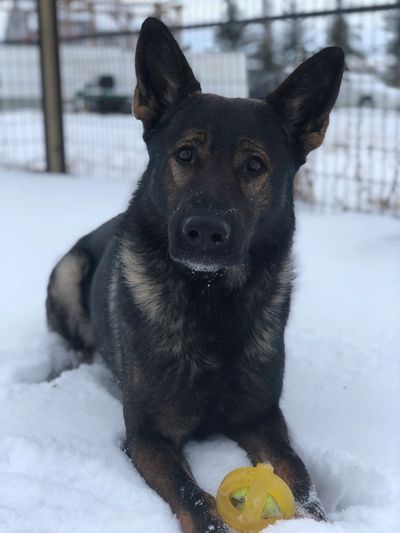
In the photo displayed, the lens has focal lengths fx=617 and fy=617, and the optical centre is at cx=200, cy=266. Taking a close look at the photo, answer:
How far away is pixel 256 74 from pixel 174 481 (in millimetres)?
4856

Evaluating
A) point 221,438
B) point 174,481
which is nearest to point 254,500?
point 174,481

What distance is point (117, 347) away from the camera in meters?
2.40

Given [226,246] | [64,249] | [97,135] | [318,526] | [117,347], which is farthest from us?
[97,135]

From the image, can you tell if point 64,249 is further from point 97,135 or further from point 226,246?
point 97,135

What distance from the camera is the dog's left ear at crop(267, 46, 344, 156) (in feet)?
6.91

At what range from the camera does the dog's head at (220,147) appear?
184cm

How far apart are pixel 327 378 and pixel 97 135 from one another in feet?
19.4

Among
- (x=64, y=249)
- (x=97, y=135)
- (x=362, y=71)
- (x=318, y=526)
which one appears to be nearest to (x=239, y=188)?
(x=318, y=526)

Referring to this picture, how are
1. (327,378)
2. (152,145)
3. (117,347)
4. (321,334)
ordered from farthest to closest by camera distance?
(321,334)
(327,378)
(117,347)
(152,145)

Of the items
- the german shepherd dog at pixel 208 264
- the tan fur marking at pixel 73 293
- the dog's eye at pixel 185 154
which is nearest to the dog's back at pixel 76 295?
the tan fur marking at pixel 73 293

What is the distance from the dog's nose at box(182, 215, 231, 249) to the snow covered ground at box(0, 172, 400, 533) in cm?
76

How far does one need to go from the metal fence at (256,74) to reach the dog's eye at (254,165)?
2780mm

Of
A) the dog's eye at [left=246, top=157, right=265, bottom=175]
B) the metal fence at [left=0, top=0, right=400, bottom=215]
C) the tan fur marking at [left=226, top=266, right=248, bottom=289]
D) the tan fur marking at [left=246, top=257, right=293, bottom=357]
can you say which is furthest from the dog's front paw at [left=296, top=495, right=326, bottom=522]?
the metal fence at [left=0, top=0, right=400, bottom=215]

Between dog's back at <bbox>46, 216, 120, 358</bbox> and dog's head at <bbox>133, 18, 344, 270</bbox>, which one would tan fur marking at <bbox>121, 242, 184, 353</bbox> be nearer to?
dog's head at <bbox>133, 18, 344, 270</bbox>
